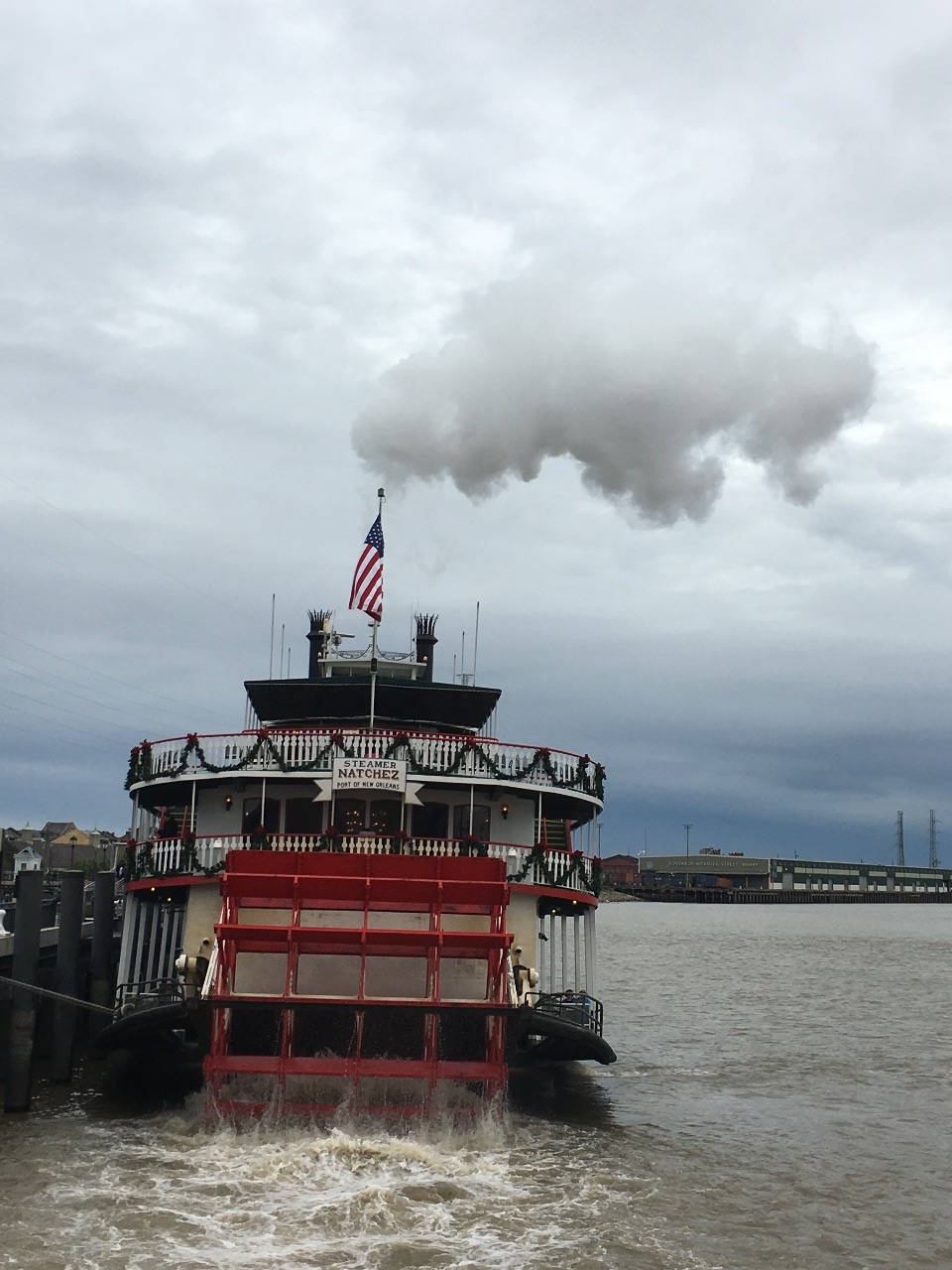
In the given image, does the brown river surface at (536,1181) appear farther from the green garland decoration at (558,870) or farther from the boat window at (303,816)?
the boat window at (303,816)

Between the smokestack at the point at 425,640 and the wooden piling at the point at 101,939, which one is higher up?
the smokestack at the point at 425,640

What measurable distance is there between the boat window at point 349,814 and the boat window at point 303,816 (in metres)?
0.27

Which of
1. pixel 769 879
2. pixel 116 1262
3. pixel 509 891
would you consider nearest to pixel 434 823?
pixel 509 891

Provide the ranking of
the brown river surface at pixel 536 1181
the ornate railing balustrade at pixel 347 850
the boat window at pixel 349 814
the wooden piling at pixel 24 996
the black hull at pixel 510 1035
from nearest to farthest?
the brown river surface at pixel 536 1181
the black hull at pixel 510 1035
the wooden piling at pixel 24 996
the ornate railing balustrade at pixel 347 850
the boat window at pixel 349 814

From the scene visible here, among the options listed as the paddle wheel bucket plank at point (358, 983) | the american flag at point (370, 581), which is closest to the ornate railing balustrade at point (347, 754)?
the paddle wheel bucket plank at point (358, 983)

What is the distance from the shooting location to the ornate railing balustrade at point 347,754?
61.0ft

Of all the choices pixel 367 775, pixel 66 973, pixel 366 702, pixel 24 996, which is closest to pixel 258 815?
pixel 367 775

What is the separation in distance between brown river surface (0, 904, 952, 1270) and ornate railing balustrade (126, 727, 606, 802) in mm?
4565

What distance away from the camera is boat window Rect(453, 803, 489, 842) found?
64.6ft

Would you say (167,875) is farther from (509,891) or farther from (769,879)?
(769,879)

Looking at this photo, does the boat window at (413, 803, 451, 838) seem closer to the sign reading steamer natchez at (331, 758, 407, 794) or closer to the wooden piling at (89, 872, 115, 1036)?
the sign reading steamer natchez at (331, 758, 407, 794)

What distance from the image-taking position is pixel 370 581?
2202 cm

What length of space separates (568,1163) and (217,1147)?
4.11 m

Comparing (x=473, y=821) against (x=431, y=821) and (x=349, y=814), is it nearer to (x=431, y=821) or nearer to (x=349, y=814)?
(x=431, y=821)
